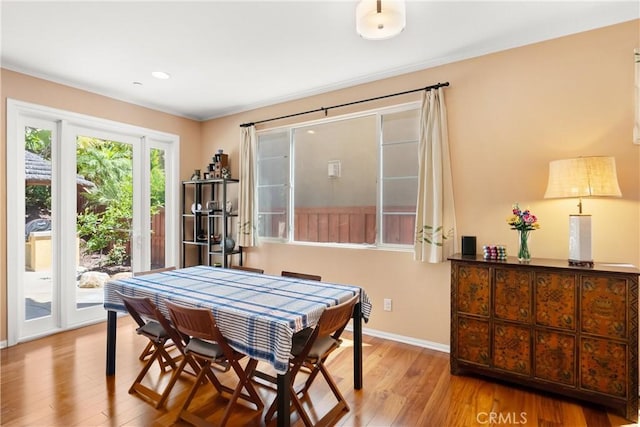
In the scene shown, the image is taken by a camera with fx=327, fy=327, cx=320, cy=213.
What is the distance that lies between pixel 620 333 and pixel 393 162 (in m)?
2.18

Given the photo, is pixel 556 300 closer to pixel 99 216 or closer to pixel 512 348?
pixel 512 348

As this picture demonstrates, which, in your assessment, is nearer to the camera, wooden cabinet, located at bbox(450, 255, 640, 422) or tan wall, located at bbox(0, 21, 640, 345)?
wooden cabinet, located at bbox(450, 255, 640, 422)

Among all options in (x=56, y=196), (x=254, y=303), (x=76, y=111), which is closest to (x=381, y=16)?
(x=254, y=303)

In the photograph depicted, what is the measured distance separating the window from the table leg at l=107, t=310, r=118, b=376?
2057mm

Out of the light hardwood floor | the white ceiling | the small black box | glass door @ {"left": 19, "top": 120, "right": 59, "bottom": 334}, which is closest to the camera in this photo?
the light hardwood floor

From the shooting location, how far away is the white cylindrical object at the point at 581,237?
7.45 ft

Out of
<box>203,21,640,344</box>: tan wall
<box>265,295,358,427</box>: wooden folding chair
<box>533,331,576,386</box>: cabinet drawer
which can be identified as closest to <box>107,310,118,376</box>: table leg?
<box>265,295,358,427</box>: wooden folding chair

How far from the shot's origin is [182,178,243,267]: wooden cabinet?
4.43 metres

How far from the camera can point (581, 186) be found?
2.19 m

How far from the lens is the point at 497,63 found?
280 cm

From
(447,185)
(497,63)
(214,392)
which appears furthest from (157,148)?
(497,63)

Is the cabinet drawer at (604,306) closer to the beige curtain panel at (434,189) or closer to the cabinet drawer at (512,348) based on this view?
the cabinet drawer at (512,348)

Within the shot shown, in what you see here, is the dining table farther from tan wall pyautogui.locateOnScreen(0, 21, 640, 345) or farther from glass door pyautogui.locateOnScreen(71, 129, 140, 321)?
glass door pyautogui.locateOnScreen(71, 129, 140, 321)

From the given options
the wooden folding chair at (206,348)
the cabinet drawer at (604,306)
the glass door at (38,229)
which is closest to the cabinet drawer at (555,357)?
the cabinet drawer at (604,306)
